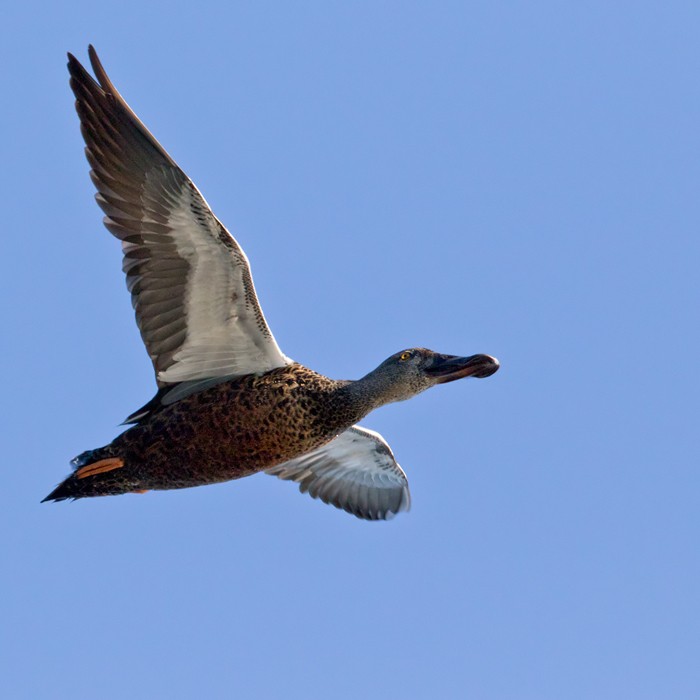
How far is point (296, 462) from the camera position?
51.9 feet

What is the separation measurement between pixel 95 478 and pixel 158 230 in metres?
2.45

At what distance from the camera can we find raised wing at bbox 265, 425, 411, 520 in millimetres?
15641

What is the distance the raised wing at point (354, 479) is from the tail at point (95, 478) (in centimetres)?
325

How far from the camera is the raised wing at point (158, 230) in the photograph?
1212cm

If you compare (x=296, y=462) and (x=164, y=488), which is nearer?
(x=164, y=488)

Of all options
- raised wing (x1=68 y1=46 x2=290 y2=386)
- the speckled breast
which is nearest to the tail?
the speckled breast

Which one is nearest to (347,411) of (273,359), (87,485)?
(273,359)

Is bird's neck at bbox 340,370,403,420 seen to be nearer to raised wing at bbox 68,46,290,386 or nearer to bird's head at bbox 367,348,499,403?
bird's head at bbox 367,348,499,403

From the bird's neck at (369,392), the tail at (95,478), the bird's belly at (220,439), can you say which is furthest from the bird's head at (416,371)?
the tail at (95,478)

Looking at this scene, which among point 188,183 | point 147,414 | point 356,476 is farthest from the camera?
point 356,476

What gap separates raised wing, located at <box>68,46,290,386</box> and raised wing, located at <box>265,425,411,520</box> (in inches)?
135

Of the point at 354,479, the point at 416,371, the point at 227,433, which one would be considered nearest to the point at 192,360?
the point at 227,433

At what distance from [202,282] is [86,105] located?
6.31 feet

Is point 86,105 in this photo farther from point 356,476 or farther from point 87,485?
point 356,476
